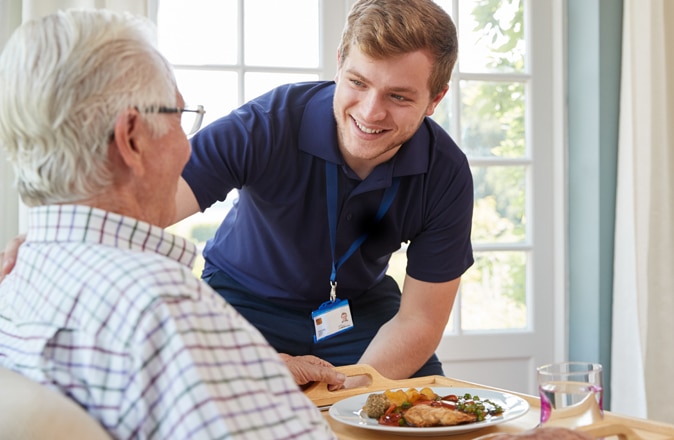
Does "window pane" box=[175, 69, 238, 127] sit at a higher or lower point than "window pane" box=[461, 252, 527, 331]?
higher

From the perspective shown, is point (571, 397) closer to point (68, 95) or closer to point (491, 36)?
point (68, 95)

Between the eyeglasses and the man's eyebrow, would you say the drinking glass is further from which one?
the man's eyebrow

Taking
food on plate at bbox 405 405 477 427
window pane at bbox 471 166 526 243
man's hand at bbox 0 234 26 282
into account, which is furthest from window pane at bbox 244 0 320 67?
food on plate at bbox 405 405 477 427

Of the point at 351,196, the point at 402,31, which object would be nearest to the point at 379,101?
the point at 402,31

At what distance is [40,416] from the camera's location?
86 cm

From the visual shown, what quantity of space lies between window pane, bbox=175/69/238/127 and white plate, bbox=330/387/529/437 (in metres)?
1.89

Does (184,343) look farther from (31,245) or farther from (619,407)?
(619,407)

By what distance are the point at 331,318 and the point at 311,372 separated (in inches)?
21.3

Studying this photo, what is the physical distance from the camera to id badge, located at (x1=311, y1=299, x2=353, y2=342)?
89.3 inches

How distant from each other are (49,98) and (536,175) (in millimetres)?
2854

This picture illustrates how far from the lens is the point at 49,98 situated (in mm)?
1076

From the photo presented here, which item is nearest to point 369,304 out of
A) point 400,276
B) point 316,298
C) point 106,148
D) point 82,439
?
point 316,298

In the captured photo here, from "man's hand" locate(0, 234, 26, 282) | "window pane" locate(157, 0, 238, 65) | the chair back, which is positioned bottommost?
the chair back

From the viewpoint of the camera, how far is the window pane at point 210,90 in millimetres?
3293
